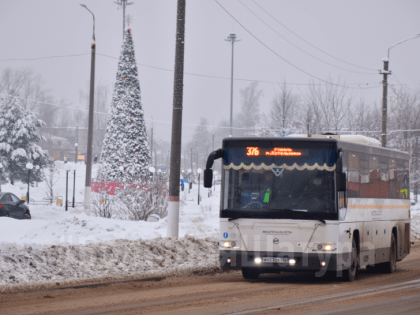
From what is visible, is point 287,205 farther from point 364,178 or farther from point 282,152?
point 364,178

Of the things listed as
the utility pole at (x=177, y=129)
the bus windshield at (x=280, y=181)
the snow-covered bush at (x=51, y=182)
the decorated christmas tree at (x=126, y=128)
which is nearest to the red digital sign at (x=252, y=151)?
the bus windshield at (x=280, y=181)

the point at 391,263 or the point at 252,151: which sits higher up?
the point at 252,151

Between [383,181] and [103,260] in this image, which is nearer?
[103,260]

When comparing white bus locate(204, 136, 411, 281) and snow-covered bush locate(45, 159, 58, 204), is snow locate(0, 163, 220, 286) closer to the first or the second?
white bus locate(204, 136, 411, 281)

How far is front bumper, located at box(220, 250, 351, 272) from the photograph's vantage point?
1228 centimetres

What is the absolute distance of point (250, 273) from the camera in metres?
13.5

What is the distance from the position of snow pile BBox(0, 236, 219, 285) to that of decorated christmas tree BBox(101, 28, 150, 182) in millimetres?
22405

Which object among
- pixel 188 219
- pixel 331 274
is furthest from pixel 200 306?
pixel 188 219

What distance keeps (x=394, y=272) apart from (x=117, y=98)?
26.6m

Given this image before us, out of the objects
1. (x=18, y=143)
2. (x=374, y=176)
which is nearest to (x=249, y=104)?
(x=18, y=143)

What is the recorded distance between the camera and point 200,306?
948cm

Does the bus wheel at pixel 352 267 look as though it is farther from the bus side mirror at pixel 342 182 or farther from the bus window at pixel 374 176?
the bus window at pixel 374 176

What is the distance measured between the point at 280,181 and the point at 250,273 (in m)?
2.22

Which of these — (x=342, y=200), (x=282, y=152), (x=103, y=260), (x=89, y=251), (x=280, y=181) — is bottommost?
(x=103, y=260)
